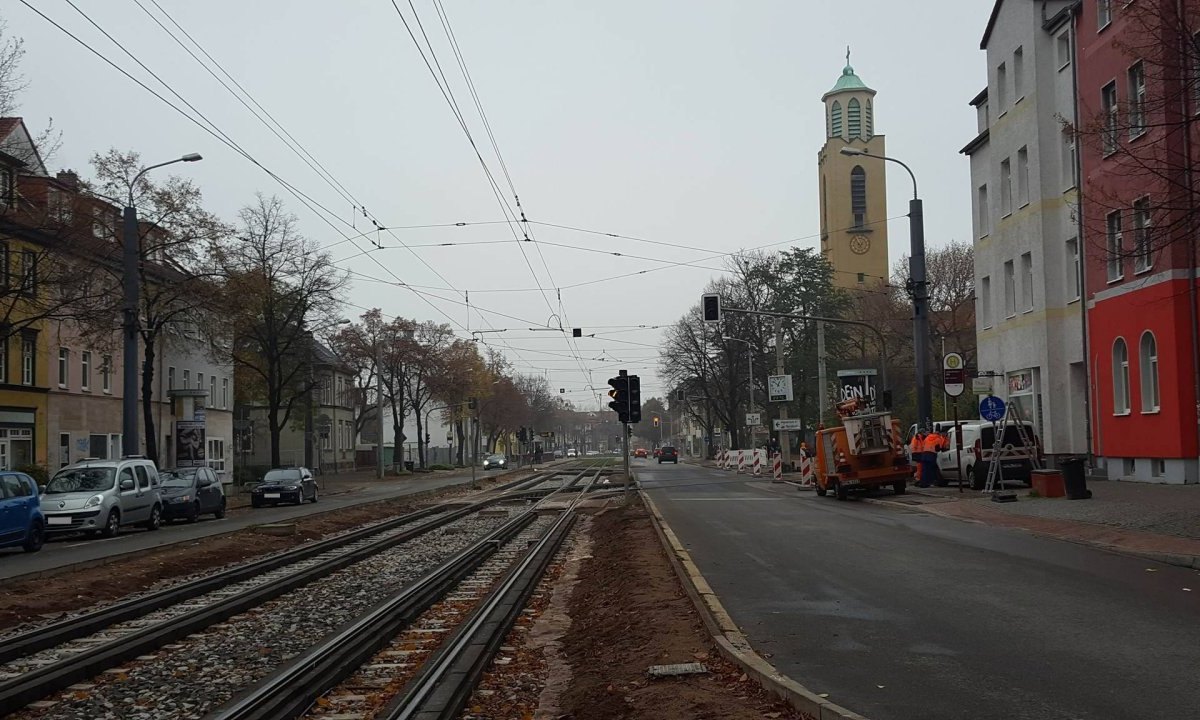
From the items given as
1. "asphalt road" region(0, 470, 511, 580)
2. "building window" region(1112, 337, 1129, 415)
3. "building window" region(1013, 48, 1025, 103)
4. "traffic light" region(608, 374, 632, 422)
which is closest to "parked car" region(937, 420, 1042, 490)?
"building window" region(1112, 337, 1129, 415)

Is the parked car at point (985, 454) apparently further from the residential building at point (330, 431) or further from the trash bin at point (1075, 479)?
the residential building at point (330, 431)

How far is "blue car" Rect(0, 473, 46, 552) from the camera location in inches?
845

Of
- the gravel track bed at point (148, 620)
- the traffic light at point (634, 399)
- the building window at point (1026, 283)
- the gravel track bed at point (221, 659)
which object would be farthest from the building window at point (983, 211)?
the gravel track bed at point (221, 659)

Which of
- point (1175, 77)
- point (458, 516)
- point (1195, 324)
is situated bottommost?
point (458, 516)

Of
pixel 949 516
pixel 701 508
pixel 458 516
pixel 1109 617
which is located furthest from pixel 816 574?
pixel 458 516

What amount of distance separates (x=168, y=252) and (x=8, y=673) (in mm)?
27767

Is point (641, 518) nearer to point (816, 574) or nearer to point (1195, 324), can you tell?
point (816, 574)

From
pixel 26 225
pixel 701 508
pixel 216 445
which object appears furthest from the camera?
pixel 216 445

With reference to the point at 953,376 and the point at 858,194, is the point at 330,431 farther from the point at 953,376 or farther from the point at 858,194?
the point at 953,376

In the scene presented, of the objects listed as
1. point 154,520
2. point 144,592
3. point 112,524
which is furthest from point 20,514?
point 144,592

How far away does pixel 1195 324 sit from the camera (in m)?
25.1

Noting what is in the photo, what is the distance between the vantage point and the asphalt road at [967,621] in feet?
23.6

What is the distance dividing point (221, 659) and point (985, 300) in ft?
115

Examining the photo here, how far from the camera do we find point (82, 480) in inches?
1046
